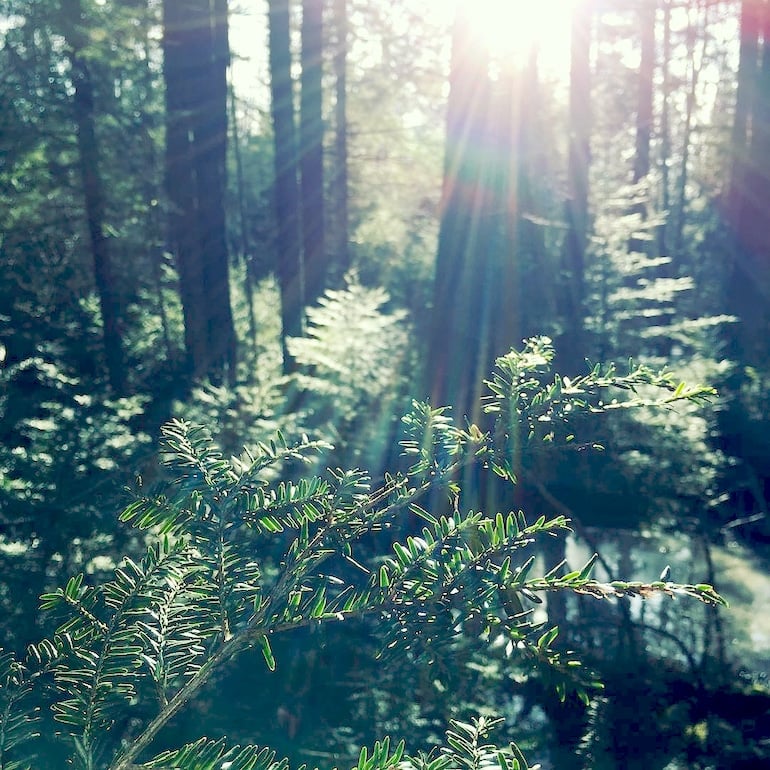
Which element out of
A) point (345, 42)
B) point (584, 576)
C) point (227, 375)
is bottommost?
point (227, 375)

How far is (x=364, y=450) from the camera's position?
5707mm

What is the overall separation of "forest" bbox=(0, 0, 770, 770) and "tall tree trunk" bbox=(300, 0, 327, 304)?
2.5 inches

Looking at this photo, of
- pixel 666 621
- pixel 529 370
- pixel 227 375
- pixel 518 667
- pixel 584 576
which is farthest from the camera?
pixel 227 375

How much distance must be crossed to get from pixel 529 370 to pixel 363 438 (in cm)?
393

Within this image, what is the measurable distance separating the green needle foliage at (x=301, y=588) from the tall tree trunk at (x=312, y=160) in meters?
10.4

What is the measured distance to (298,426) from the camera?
5.58 metres

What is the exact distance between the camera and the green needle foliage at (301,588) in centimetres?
148

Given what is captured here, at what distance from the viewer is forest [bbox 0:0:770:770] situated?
1.65 m

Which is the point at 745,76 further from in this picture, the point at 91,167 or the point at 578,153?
the point at 91,167

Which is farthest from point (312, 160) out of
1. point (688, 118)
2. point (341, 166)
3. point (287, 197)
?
point (688, 118)

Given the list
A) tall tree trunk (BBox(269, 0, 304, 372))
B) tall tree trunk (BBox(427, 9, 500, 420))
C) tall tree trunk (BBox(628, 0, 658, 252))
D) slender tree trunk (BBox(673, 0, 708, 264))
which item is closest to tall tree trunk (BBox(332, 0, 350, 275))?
tall tree trunk (BBox(628, 0, 658, 252))

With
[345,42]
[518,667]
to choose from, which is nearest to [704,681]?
[518,667]

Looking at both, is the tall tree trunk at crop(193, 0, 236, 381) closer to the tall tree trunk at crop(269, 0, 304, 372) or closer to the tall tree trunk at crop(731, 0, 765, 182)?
the tall tree trunk at crop(269, 0, 304, 372)

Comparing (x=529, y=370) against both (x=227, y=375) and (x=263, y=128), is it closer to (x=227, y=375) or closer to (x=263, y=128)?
(x=227, y=375)
